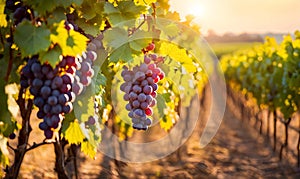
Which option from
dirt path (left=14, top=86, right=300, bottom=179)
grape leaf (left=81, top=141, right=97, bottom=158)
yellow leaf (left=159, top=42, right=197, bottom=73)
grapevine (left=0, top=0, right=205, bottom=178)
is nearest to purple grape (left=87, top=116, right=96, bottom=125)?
grapevine (left=0, top=0, right=205, bottom=178)

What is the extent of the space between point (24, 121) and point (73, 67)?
1.27 m

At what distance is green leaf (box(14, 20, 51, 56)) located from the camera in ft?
7.33

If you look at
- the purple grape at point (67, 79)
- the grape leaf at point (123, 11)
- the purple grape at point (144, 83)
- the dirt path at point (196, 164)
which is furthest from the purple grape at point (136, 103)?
the dirt path at point (196, 164)

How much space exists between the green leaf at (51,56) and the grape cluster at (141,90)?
2.54ft

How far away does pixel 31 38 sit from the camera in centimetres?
229

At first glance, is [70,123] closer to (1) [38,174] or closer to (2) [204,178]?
(1) [38,174]

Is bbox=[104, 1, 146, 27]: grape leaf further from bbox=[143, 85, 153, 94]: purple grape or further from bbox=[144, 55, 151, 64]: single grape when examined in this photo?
bbox=[143, 85, 153, 94]: purple grape

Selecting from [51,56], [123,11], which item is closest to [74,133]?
[51,56]

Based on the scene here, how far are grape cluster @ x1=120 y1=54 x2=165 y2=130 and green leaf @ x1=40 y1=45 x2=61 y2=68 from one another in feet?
2.54

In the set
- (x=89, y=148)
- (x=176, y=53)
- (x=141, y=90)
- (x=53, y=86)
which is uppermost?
(x=176, y=53)

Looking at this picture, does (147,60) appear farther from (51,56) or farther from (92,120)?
(51,56)

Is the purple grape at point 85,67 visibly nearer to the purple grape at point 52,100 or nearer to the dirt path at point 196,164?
the purple grape at point 52,100

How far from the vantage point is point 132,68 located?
124 inches

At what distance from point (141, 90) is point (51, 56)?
84cm
